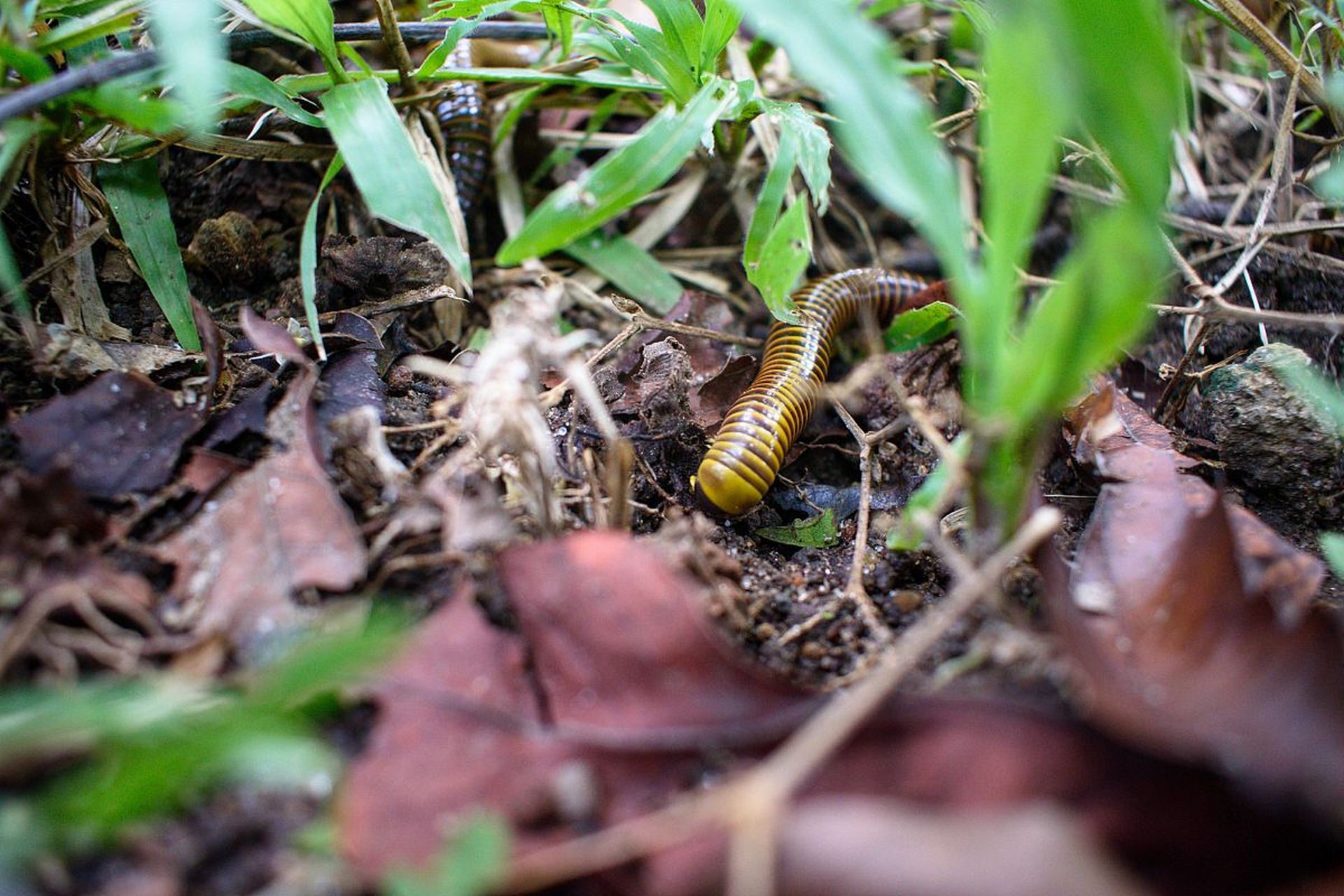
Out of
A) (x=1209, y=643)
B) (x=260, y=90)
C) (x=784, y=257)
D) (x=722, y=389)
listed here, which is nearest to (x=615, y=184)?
(x=784, y=257)

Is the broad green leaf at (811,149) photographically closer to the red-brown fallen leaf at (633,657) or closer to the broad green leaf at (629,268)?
the broad green leaf at (629,268)

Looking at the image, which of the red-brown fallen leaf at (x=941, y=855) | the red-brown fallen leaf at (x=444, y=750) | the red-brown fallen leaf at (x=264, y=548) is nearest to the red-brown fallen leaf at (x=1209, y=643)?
the red-brown fallen leaf at (x=941, y=855)

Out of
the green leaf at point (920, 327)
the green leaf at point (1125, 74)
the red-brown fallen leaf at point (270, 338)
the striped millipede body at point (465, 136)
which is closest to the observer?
the green leaf at point (1125, 74)

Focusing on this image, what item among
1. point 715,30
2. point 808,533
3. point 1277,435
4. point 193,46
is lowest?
point 808,533

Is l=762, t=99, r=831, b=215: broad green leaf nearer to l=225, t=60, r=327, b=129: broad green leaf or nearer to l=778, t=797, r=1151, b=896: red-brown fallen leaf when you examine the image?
l=225, t=60, r=327, b=129: broad green leaf

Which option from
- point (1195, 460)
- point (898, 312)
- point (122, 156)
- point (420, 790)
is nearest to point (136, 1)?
point (122, 156)

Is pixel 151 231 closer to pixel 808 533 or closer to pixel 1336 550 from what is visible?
pixel 808 533
